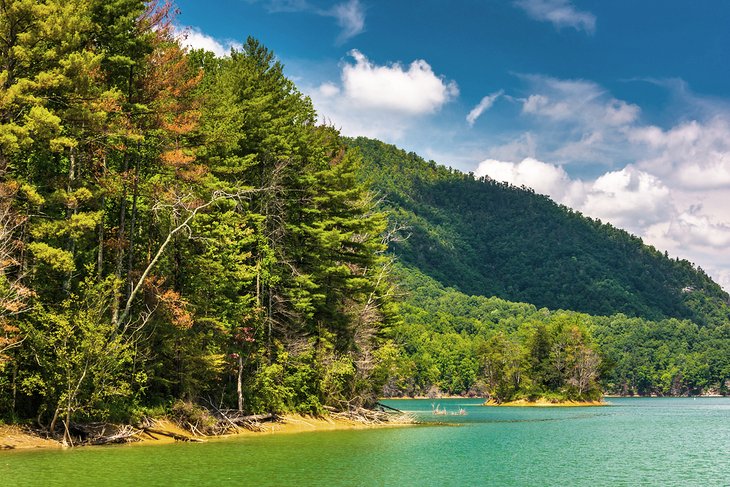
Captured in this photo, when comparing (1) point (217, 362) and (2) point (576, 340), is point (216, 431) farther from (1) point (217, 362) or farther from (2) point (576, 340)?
(2) point (576, 340)

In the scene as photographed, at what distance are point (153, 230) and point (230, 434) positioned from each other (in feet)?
41.6

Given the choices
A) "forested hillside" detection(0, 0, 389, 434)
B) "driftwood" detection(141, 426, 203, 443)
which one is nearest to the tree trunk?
"forested hillside" detection(0, 0, 389, 434)

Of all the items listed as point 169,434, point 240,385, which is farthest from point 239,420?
point 169,434

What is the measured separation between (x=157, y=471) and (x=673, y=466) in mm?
21395

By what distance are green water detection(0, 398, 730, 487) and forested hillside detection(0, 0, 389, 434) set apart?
4.21m

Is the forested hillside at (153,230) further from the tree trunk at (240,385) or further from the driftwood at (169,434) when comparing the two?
the driftwood at (169,434)

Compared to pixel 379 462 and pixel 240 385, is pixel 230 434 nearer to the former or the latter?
pixel 240 385

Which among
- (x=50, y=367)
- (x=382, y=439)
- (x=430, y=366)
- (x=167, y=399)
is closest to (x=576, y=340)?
(x=430, y=366)

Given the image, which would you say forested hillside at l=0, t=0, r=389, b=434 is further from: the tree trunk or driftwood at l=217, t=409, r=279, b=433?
driftwood at l=217, t=409, r=279, b=433

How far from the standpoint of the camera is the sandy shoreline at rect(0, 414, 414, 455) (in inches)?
1125

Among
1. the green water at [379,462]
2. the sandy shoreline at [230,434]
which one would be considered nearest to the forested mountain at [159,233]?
the sandy shoreline at [230,434]

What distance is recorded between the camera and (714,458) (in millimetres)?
32531

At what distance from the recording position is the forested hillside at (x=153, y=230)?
29172 mm

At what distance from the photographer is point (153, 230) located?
37.7m
